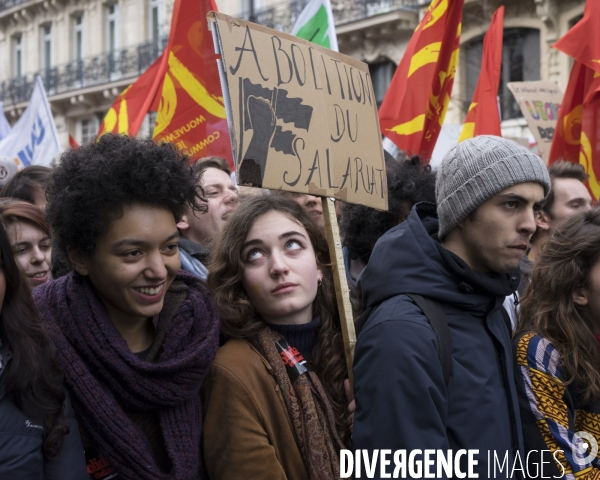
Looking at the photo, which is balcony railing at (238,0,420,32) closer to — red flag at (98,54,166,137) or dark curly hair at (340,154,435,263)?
red flag at (98,54,166,137)

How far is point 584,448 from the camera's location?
236cm

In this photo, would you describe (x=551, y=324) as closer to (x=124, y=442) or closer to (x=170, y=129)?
(x=124, y=442)

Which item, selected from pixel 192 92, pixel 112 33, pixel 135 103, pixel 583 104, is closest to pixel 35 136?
pixel 135 103

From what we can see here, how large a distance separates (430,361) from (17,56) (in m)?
31.6

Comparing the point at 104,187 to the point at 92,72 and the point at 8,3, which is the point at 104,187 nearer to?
the point at 92,72

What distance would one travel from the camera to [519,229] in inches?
92.4

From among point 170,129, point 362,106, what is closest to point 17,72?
point 170,129

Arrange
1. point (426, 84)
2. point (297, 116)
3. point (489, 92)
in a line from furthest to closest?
point (489, 92)
point (426, 84)
point (297, 116)

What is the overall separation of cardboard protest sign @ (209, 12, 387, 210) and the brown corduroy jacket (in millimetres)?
559

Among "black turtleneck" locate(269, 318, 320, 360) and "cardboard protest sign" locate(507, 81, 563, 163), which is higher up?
"cardboard protest sign" locate(507, 81, 563, 163)

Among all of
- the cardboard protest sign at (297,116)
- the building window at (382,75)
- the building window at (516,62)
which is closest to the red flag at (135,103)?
the cardboard protest sign at (297,116)

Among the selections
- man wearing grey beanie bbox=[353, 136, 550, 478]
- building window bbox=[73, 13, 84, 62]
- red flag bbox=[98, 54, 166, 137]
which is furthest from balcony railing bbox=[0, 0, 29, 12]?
man wearing grey beanie bbox=[353, 136, 550, 478]

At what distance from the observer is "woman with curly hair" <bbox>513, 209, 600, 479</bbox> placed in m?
2.34

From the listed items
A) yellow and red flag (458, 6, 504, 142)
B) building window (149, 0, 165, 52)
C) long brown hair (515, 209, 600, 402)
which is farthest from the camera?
building window (149, 0, 165, 52)
